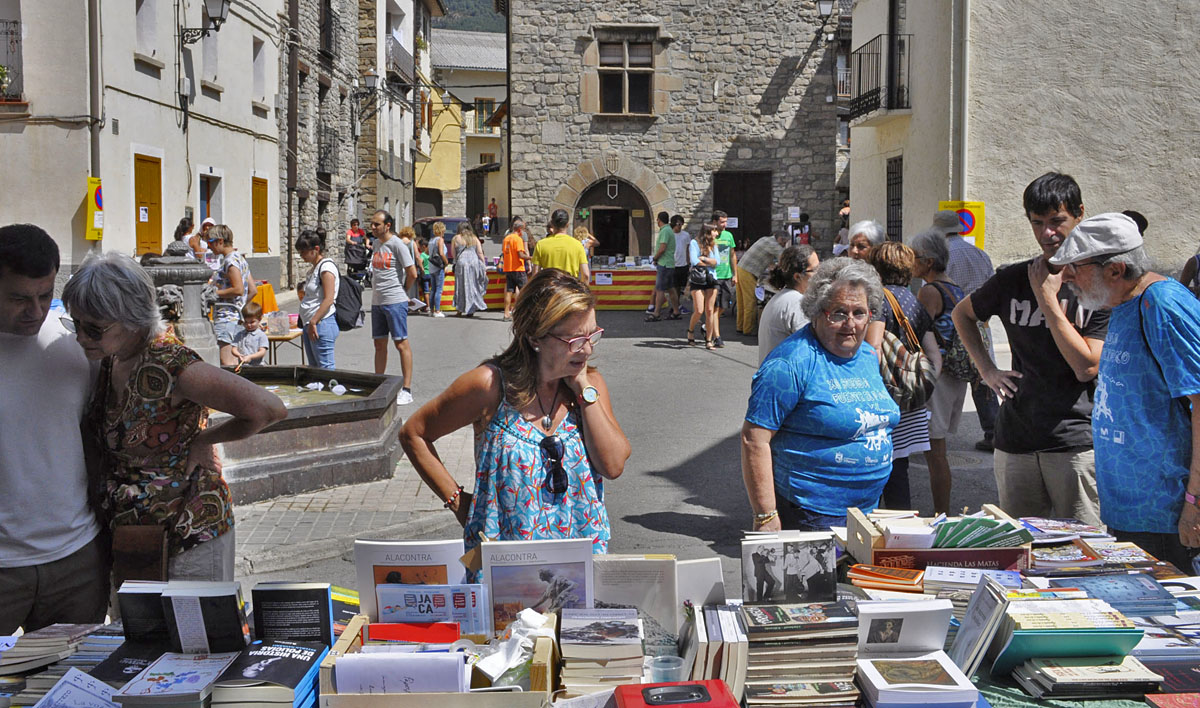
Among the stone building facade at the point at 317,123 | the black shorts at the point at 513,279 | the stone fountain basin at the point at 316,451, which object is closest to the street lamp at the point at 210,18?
the stone building facade at the point at 317,123

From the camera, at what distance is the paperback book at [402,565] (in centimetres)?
261

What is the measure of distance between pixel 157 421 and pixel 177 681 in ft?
3.98

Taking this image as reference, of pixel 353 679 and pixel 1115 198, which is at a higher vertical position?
pixel 1115 198

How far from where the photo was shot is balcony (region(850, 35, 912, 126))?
56.2 ft

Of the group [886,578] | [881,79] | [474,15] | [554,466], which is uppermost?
[474,15]

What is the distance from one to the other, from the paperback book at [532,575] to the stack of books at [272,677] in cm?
41

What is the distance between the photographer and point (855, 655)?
2471 millimetres

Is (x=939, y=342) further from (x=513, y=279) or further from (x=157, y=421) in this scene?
(x=513, y=279)

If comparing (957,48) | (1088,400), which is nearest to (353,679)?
(1088,400)

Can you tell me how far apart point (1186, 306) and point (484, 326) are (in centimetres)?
1599

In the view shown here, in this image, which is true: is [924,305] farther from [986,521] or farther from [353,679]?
[353,679]

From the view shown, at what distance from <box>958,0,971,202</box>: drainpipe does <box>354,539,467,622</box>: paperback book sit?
13282mm

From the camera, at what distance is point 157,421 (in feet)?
10.9

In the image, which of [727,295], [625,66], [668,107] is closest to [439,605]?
[727,295]
